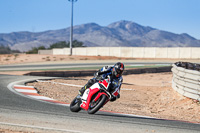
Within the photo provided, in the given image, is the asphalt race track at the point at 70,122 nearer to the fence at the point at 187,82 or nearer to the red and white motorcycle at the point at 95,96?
the red and white motorcycle at the point at 95,96

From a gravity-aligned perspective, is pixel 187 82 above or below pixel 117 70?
below

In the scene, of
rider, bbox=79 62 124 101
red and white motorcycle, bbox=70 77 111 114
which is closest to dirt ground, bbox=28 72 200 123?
rider, bbox=79 62 124 101

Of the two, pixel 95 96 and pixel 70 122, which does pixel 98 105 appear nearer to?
pixel 95 96

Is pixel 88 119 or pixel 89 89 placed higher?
pixel 89 89

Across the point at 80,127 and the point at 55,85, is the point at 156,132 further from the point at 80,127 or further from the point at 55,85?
the point at 55,85

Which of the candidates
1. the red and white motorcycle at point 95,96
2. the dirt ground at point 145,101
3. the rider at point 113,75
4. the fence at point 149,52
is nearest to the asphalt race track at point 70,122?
the red and white motorcycle at point 95,96

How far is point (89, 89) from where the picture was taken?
7980 mm

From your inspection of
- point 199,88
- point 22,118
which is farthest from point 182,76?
point 22,118

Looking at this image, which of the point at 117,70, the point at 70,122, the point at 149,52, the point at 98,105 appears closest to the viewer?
the point at 70,122

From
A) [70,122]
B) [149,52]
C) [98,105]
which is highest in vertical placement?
[149,52]

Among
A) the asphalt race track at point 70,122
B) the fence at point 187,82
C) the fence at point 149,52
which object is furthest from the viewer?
the fence at point 149,52

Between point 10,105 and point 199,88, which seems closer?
point 10,105

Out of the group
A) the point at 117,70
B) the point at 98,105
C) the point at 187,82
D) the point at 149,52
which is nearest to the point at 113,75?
the point at 117,70

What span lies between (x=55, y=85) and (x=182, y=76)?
6.17 metres
